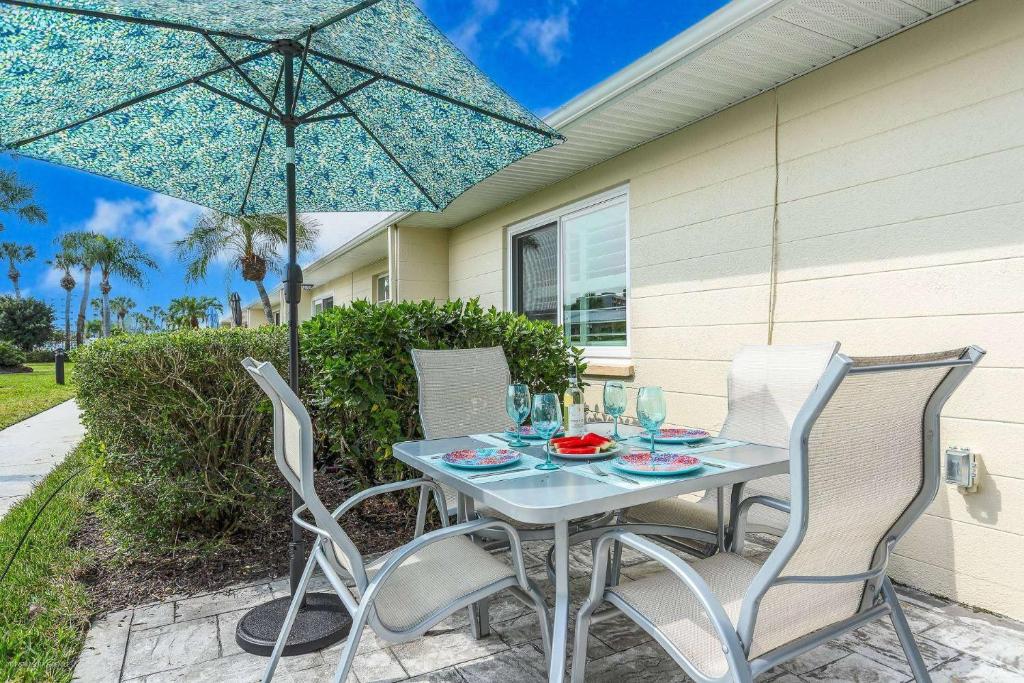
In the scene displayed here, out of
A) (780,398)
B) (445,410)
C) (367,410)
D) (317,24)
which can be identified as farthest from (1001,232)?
(367,410)

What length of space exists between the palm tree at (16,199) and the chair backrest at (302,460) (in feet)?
79.3

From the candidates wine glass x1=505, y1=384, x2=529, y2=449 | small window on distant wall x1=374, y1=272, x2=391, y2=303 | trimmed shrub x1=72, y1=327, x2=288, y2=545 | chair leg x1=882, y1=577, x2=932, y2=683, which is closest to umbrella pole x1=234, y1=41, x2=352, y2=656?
trimmed shrub x1=72, y1=327, x2=288, y2=545

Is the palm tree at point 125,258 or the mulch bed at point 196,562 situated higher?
the palm tree at point 125,258

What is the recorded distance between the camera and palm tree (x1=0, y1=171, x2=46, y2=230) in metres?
21.3

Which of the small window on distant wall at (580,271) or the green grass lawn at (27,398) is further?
the green grass lawn at (27,398)

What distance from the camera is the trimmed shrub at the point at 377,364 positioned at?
132 inches

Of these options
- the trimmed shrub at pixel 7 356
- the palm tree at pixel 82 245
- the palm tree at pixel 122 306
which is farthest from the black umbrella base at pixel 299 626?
the palm tree at pixel 122 306

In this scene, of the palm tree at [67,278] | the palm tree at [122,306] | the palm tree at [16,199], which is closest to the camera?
the palm tree at [16,199]

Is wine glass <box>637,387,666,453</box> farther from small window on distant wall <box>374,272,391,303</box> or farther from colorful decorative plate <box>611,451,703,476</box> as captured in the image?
small window on distant wall <box>374,272,391,303</box>

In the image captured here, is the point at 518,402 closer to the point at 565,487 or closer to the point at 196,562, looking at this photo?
the point at 565,487

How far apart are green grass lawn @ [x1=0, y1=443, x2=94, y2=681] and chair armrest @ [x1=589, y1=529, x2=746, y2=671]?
1880mm

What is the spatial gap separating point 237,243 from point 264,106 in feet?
43.0

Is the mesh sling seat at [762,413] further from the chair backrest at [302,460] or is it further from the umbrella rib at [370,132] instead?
the umbrella rib at [370,132]

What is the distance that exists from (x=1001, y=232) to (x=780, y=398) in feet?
3.52
